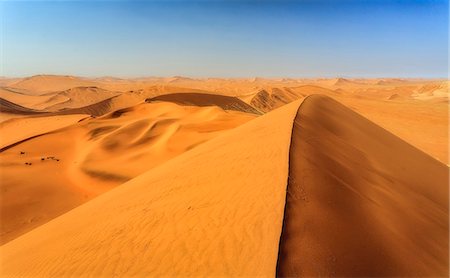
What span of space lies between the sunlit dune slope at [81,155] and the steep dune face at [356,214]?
5.90 metres

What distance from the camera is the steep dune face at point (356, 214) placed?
11.2ft

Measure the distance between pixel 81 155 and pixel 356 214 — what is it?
10791 millimetres

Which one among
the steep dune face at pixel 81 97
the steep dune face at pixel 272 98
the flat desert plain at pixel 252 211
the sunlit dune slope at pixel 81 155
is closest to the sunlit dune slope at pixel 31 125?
the sunlit dune slope at pixel 81 155

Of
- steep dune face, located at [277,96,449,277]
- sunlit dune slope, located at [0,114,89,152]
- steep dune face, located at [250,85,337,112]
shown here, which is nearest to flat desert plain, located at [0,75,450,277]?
steep dune face, located at [277,96,449,277]

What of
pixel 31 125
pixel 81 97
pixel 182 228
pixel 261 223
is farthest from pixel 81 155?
pixel 81 97

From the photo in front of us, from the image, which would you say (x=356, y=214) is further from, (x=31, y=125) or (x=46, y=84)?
(x=46, y=84)

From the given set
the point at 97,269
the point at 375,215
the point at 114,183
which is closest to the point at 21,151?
the point at 114,183

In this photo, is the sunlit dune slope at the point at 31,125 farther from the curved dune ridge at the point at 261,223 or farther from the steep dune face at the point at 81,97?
the steep dune face at the point at 81,97

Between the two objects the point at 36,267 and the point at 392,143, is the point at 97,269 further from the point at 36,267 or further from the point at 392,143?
the point at 392,143

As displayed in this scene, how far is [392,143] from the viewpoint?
10.3m

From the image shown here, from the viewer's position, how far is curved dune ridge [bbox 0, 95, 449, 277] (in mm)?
3445

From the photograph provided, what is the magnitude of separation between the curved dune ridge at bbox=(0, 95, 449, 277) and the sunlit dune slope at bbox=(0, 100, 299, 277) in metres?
0.02

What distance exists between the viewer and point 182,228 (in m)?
4.19

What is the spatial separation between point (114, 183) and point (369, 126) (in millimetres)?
8135
